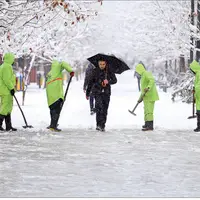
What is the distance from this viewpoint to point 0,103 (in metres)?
13.5

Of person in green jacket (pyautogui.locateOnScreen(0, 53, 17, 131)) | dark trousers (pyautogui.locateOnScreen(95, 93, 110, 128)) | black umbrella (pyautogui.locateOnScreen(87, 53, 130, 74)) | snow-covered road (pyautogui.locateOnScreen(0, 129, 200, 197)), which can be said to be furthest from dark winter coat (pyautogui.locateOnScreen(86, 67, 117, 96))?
person in green jacket (pyautogui.locateOnScreen(0, 53, 17, 131))

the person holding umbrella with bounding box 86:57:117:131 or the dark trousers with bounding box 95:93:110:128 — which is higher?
the person holding umbrella with bounding box 86:57:117:131

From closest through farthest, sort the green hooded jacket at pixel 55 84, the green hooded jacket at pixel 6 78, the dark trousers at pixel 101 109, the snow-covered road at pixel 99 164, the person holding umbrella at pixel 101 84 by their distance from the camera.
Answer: the snow-covered road at pixel 99 164
the green hooded jacket at pixel 6 78
the green hooded jacket at pixel 55 84
the dark trousers at pixel 101 109
the person holding umbrella at pixel 101 84

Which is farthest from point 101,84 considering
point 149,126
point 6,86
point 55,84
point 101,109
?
point 6,86

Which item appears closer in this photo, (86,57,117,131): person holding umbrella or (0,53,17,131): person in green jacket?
(0,53,17,131): person in green jacket

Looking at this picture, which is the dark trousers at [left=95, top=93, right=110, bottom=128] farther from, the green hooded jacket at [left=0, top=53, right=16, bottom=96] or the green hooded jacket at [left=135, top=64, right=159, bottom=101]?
the green hooded jacket at [left=0, top=53, right=16, bottom=96]

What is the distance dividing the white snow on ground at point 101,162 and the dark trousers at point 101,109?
314 mm

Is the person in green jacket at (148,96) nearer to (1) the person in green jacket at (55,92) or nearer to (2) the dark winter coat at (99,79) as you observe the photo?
(2) the dark winter coat at (99,79)

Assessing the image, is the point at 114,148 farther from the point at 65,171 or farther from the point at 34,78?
the point at 34,78

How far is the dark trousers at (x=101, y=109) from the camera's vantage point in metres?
13.6

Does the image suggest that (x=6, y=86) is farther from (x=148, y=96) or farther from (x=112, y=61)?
(x=148, y=96)

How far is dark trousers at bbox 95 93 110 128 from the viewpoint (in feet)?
44.8

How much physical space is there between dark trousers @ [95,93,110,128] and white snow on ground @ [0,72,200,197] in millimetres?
314

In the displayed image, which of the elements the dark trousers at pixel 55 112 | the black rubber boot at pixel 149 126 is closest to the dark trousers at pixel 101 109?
the dark trousers at pixel 55 112
